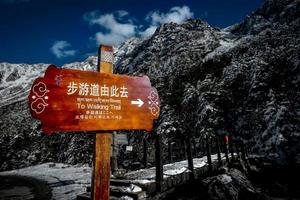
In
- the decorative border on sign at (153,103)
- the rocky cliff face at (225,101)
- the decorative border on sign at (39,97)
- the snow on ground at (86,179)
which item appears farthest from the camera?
the rocky cliff face at (225,101)

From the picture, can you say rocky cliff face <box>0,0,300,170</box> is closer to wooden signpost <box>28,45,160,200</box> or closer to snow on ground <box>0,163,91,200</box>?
snow on ground <box>0,163,91,200</box>

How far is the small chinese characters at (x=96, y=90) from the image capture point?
300 cm

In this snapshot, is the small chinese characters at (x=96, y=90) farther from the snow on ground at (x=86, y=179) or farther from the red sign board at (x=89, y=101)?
the snow on ground at (x=86, y=179)

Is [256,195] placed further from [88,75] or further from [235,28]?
[235,28]

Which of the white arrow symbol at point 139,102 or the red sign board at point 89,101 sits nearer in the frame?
the red sign board at point 89,101

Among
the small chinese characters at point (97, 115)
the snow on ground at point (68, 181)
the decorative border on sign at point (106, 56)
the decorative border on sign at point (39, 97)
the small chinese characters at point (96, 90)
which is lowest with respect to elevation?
the snow on ground at point (68, 181)

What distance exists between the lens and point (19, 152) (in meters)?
51.3

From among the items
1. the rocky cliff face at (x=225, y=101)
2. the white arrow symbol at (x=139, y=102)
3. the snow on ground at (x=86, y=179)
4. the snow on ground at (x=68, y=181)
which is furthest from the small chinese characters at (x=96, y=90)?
the rocky cliff face at (x=225, y=101)

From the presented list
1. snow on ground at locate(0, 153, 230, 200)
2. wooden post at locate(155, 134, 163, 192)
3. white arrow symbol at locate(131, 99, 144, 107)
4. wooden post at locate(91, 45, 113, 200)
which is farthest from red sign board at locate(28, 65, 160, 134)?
wooden post at locate(155, 134, 163, 192)

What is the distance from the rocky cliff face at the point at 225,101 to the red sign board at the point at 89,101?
2317 centimetres

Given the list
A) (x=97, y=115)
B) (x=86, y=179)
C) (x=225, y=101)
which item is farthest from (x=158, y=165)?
(x=225, y=101)

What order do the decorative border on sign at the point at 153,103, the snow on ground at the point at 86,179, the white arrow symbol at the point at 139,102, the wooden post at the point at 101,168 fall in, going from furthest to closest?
1. the snow on ground at the point at 86,179
2. the decorative border on sign at the point at 153,103
3. the white arrow symbol at the point at 139,102
4. the wooden post at the point at 101,168

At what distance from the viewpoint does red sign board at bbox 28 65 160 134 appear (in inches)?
110

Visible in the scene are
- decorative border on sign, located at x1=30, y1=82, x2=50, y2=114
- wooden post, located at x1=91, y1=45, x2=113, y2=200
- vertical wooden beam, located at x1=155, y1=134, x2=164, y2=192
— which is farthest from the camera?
vertical wooden beam, located at x1=155, y1=134, x2=164, y2=192
